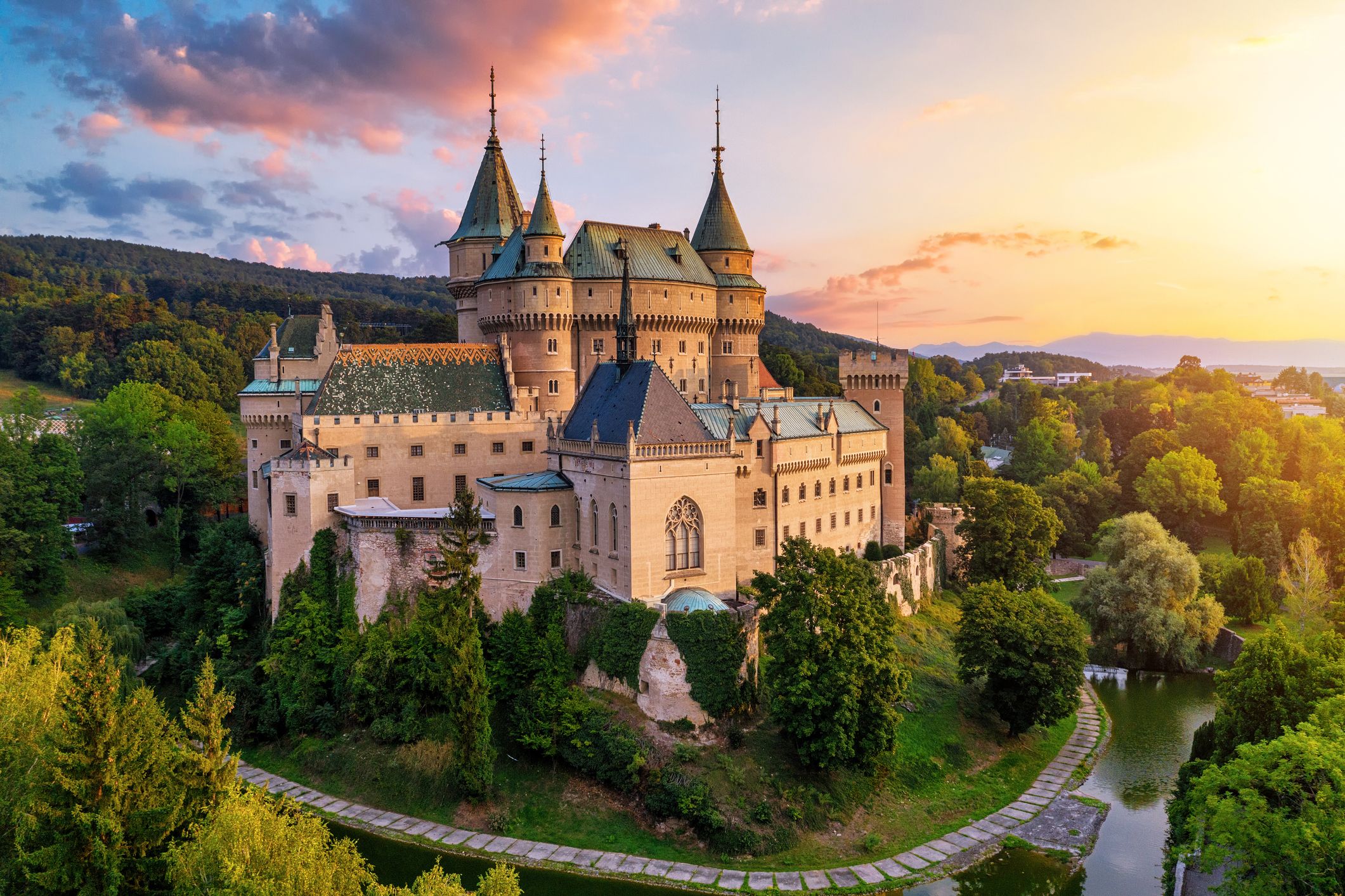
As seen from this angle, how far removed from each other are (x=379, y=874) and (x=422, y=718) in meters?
7.78

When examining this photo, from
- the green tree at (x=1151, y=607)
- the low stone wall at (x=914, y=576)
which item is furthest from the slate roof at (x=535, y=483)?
the green tree at (x=1151, y=607)

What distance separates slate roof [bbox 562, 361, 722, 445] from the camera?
1537 inches

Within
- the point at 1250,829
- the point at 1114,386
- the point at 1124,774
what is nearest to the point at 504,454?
the point at 1124,774

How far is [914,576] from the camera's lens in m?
53.1

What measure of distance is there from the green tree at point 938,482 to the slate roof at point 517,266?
41.1m

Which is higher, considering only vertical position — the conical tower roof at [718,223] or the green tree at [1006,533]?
the conical tower roof at [718,223]

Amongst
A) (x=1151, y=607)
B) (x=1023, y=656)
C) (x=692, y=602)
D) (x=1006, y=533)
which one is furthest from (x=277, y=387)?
(x=1151, y=607)

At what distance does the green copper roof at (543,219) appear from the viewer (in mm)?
52781

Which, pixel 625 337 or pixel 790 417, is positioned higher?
pixel 625 337

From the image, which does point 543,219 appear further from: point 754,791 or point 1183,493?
point 1183,493

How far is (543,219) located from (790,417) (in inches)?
713

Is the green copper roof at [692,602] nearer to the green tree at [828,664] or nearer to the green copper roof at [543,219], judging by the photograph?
the green tree at [828,664]

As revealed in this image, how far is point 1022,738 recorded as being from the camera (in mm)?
43250

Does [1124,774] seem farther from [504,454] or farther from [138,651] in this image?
[138,651]
